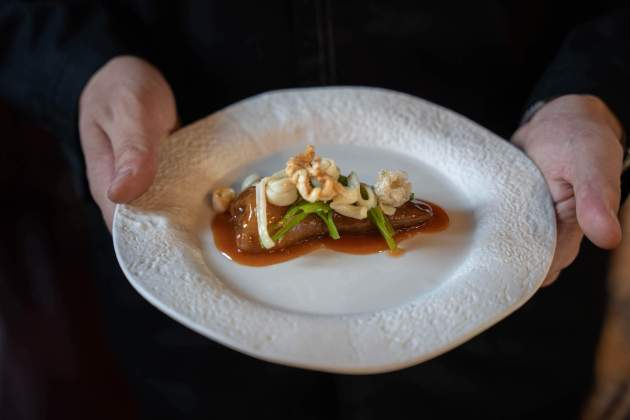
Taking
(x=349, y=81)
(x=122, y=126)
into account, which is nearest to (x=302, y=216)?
(x=122, y=126)

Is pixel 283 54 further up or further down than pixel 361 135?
further up

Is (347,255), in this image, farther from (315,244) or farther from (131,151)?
(131,151)

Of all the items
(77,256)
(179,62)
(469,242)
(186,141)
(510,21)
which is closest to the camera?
(469,242)

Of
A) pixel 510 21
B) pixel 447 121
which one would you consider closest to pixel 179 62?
pixel 447 121

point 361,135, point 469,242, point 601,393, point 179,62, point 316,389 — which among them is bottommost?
point 601,393

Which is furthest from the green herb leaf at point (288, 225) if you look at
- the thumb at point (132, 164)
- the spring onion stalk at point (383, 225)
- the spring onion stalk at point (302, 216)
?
the thumb at point (132, 164)

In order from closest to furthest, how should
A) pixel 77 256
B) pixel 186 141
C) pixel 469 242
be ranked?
pixel 469 242 → pixel 186 141 → pixel 77 256

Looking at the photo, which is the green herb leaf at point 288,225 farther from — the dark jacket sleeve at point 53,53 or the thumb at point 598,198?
the dark jacket sleeve at point 53,53

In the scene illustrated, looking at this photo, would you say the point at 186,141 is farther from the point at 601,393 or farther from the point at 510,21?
the point at 601,393

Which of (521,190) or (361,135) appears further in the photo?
(361,135)
